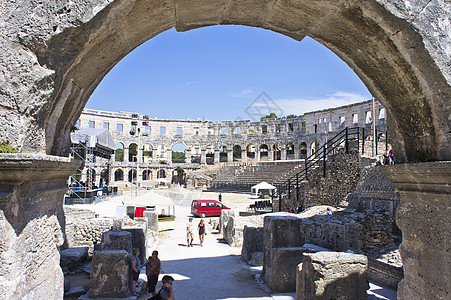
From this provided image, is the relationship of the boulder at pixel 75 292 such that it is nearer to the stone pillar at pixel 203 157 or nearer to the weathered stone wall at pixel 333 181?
the weathered stone wall at pixel 333 181

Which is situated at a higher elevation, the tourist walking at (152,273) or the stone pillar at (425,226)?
the stone pillar at (425,226)

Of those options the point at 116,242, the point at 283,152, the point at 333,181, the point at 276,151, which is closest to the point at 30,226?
the point at 116,242

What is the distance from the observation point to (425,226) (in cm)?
326

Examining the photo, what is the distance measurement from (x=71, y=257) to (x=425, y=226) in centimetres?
728

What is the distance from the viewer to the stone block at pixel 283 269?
6.65 metres

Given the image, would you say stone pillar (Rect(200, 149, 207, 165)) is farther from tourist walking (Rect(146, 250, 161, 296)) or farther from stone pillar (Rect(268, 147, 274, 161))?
tourist walking (Rect(146, 250, 161, 296))

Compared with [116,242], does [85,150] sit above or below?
above

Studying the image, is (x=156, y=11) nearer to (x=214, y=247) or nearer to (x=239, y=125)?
(x=214, y=247)

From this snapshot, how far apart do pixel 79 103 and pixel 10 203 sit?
1.44m

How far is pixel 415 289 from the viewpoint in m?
3.36

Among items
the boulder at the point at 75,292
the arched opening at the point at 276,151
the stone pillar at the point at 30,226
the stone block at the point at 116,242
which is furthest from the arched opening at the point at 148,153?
the stone pillar at the point at 30,226

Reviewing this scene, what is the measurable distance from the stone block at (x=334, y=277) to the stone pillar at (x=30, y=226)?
3.46 meters

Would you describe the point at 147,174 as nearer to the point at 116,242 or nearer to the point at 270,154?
the point at 270,154

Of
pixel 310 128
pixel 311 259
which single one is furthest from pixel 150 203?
pixel 310 128
